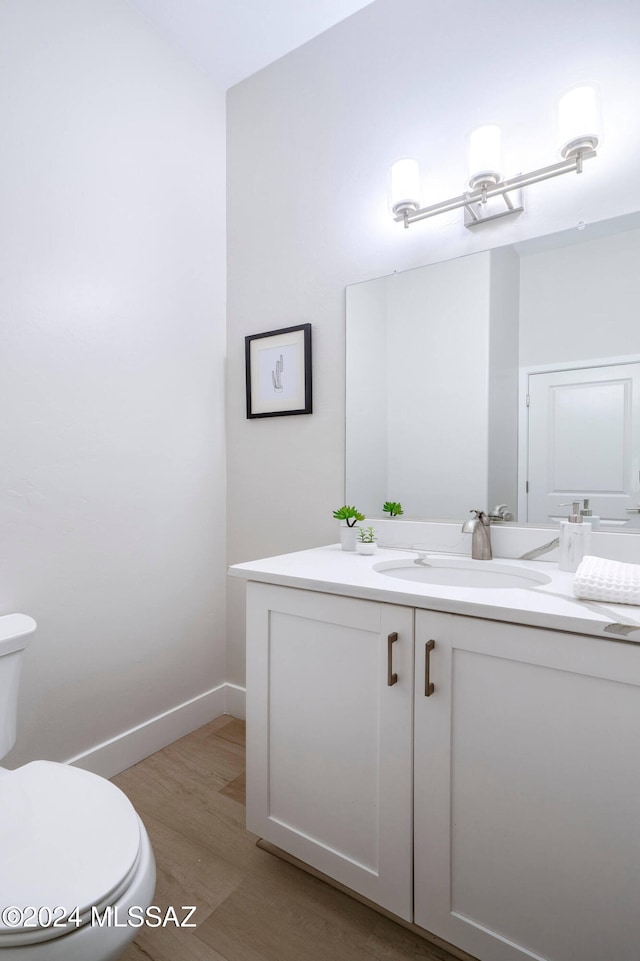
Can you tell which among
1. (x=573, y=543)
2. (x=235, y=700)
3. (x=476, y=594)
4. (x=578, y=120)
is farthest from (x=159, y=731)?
(x=578, y=120)

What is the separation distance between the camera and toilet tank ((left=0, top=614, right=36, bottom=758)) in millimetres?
1269

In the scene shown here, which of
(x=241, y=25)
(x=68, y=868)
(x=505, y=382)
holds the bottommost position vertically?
(x=68, y=868)

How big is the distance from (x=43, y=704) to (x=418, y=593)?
4.19 ft

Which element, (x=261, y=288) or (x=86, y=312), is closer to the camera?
(x=86, y=312)

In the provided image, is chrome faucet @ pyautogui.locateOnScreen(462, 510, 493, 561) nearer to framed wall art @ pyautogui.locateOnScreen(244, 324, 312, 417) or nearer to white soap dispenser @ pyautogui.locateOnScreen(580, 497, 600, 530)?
white soap dispenser @ pyautogui.locateOnScreen(580, 497, 600, 530)

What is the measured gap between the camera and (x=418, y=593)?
3.45 feet

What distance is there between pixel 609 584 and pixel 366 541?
2.74 feet

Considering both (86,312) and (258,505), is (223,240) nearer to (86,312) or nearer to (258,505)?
(86,312)

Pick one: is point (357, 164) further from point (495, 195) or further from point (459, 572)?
point (459, 572)

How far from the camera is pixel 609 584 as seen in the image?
0.95 m

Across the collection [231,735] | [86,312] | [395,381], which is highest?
[86,312]

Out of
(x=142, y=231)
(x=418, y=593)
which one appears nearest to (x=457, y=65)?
(x=142, y=231)

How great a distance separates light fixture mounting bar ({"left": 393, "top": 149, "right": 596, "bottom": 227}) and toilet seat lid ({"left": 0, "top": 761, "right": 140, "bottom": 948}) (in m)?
1.75

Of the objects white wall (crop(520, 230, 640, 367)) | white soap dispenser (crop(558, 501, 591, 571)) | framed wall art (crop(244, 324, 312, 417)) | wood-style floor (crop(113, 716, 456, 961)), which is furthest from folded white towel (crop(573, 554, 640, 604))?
framed wall art (crop(244, 324, 312, 417))
